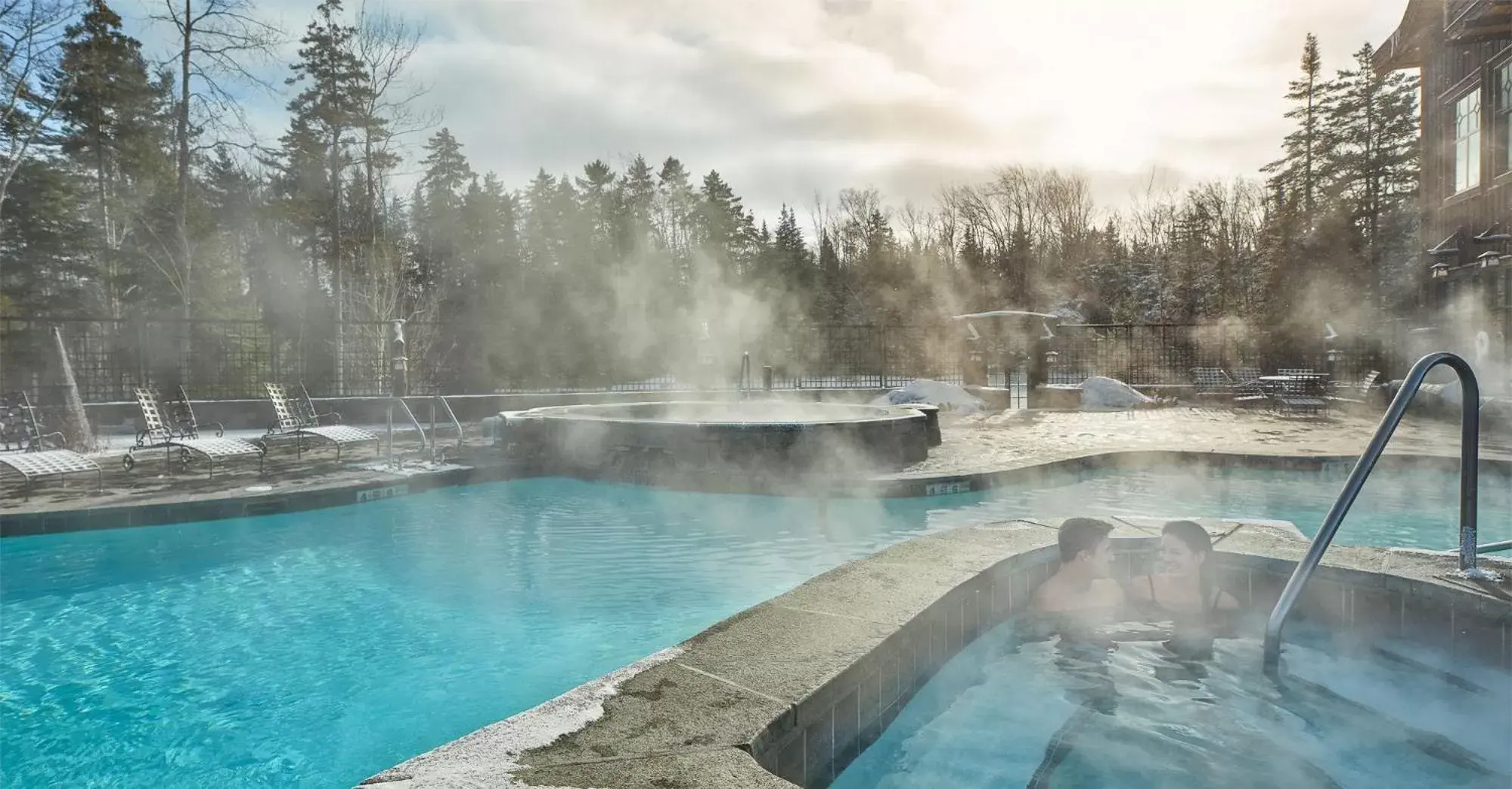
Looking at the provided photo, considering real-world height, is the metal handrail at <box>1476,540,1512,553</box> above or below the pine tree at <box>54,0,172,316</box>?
below

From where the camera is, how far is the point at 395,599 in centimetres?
525

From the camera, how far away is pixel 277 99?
17.2m

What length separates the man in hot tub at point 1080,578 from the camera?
4.10m

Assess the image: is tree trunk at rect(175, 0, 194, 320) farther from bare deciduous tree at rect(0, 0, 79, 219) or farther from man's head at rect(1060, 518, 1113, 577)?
man's head at rect(1060, 518, 1113, 577)

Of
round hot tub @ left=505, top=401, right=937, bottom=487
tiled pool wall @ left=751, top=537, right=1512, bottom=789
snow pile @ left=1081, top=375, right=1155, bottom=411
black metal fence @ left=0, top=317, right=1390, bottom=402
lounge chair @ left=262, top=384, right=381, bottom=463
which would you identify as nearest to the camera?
tiled pool wall @ left=751, top=537, right=1512, bottom=789

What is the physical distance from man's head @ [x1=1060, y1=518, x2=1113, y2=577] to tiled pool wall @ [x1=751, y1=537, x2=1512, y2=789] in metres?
0.09

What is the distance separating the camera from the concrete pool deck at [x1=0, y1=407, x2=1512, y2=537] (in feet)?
21.8

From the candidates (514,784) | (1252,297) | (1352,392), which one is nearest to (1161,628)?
(514,784)

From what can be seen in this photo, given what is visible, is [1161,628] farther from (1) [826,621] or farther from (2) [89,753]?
(2) [89,753]

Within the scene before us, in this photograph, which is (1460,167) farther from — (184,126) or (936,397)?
(184,126)

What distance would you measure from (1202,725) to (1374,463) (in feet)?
4.26

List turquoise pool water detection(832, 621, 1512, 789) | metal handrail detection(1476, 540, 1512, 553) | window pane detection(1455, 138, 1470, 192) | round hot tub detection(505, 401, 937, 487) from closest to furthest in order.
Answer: turquoise pool water detection(832, 621, 1512, 789) → metal handrail detection(1476, 540, 1512, 553) → round hot tub detection(505, 401, 937, 487) → window pane detection(1455, 138, 1470, 192)

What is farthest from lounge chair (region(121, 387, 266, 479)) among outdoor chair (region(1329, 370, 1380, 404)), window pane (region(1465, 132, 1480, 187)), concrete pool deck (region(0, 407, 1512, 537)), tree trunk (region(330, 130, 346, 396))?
window pane (region(1465, 132, 1480, 187))

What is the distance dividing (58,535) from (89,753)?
4038 mm
